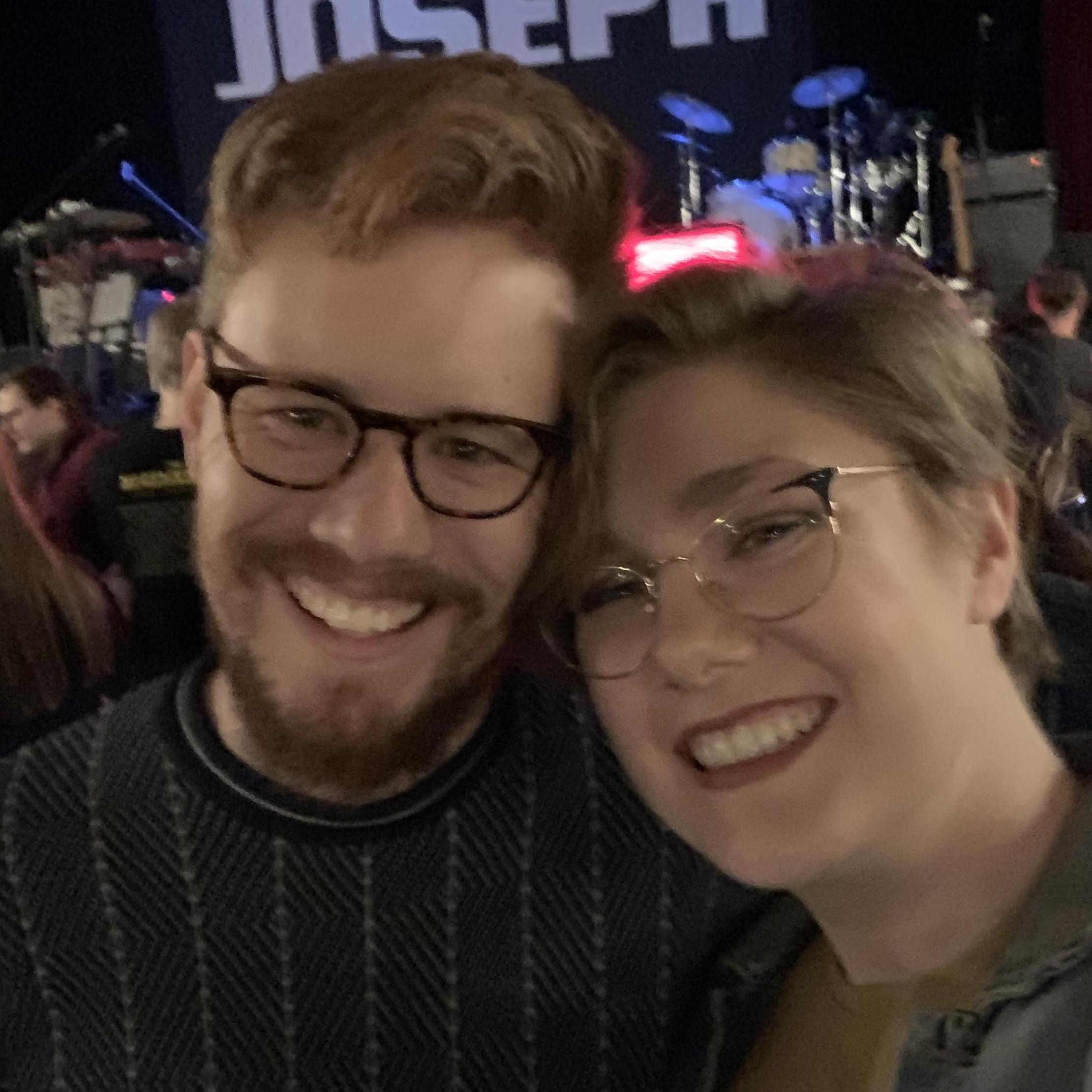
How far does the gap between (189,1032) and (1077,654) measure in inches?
41.2

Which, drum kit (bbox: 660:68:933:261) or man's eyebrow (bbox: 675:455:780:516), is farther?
drum kit (bbox: 660:68:933:261)

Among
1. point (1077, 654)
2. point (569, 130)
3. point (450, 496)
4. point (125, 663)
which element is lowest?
point (125, 663)

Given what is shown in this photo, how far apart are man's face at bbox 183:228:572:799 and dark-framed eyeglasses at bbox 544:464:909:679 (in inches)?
4.9

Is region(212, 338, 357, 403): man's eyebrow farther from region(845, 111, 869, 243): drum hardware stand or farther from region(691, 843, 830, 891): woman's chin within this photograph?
region(845, 111, 869, 243): drum hardware stand

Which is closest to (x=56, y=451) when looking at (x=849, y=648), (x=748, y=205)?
(x=849, y=648)

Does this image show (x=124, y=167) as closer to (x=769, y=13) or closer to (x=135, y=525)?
(x=769, y=13)

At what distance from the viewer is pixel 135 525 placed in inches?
104

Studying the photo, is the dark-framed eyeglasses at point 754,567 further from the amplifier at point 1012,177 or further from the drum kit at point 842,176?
the amplifier at point 1012,177

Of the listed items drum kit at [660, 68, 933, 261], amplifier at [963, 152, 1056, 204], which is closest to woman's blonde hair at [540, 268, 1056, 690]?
drum kit at [660, 68, 933, 261]

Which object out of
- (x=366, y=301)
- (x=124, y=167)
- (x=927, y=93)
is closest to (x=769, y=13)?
(x=927, y=93)

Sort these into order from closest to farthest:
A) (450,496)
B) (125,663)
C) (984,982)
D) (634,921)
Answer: (984,982) → (450,496) → (634,921) → (125,663)

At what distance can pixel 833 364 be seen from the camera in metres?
0.93

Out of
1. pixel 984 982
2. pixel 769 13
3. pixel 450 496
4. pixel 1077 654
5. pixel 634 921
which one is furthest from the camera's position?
pixel 769 13

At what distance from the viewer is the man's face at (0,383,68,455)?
2.82 meters
